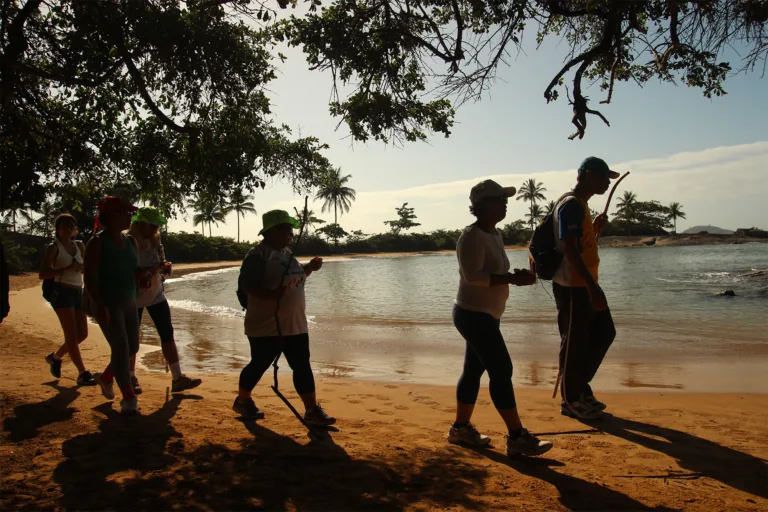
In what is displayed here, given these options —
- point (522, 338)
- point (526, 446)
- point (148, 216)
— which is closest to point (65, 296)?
point (148, 216)

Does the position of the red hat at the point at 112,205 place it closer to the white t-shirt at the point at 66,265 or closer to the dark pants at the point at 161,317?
the dark pants at the point at 161,317

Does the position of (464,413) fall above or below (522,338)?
above

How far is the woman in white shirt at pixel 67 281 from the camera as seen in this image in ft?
17.1

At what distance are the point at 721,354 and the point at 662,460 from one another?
6159 mm

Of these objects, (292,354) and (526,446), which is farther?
(292,354)

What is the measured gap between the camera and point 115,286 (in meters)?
4.07

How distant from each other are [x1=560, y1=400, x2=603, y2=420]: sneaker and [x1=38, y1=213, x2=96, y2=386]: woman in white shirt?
162 inches

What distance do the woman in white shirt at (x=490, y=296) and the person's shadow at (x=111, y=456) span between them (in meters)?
1.89

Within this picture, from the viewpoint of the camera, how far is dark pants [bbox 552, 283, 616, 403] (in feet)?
14.1

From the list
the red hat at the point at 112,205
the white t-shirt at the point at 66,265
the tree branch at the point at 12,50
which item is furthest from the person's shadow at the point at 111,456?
the tree branch at the point at 12,50

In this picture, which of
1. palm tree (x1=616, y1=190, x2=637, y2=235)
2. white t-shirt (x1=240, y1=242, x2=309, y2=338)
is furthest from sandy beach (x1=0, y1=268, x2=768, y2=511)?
palm tree (x1=616, y1=190, x2=637, y2=235)

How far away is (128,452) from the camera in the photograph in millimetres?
3354

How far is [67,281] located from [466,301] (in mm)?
3833

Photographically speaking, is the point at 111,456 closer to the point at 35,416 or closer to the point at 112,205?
the point at 35,416
